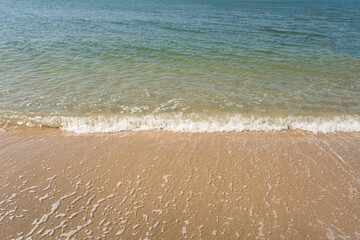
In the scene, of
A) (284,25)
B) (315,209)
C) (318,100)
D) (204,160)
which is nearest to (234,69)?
(318,100)

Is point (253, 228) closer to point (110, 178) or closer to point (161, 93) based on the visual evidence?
point (110, 178)

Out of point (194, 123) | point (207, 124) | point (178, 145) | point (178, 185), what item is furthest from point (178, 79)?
point (178, 185)

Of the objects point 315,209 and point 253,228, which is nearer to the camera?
point 253,228

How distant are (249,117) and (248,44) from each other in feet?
40.9

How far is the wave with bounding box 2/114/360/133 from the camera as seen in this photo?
8.23 m

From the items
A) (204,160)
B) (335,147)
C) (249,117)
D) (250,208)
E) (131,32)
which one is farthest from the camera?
(131,32)

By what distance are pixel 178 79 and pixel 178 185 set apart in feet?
24.9

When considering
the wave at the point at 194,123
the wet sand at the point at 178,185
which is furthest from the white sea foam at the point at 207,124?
the wet sand at the point at 178,185

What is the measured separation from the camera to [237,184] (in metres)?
5.88

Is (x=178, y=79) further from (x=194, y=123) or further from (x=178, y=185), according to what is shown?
(x=178, y=185)

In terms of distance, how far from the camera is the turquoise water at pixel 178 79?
8742mm

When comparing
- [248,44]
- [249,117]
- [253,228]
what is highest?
[248,44]

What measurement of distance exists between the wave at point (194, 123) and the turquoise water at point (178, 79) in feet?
0.12

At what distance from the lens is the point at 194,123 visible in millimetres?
8461
